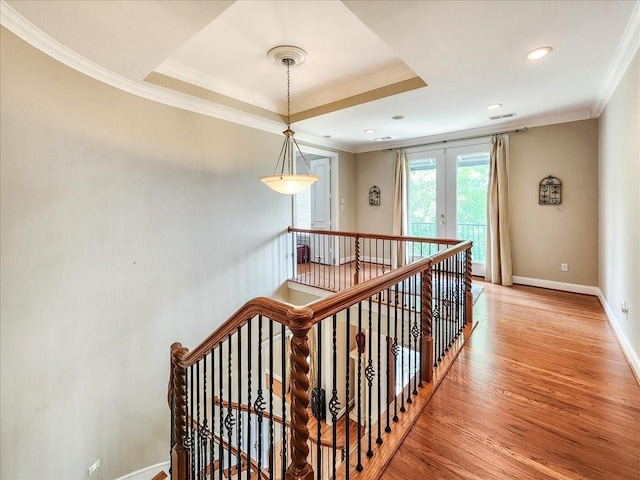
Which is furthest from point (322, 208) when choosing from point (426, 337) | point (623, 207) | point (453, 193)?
point (623, 207)

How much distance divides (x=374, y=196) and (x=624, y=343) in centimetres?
452

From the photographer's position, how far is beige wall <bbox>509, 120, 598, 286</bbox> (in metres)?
4.34

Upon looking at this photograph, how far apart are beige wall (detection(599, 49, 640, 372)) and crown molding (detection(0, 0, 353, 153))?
3978mm

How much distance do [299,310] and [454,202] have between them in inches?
200

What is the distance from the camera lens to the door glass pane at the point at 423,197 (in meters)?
5.80

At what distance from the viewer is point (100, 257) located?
300cm

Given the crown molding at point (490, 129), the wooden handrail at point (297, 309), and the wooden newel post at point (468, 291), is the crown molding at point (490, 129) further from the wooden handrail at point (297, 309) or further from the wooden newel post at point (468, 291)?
the wooden handrail at point (297, 309)

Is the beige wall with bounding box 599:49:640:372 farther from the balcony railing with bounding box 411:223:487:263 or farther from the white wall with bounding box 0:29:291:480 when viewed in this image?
the white wall with bounding box 0:29:291:480

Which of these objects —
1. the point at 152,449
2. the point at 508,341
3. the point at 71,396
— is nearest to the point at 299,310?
the point at 508,341

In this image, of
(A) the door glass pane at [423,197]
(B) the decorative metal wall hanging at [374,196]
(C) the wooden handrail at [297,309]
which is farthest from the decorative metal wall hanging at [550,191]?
(C) the wooden handrail at [297,309]

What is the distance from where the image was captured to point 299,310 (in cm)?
119

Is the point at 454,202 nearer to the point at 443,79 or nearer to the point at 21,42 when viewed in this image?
the point at 443,79

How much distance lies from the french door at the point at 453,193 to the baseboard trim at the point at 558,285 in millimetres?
642

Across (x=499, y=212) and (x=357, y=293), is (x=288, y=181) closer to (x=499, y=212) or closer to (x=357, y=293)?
(x=357, y=293)
